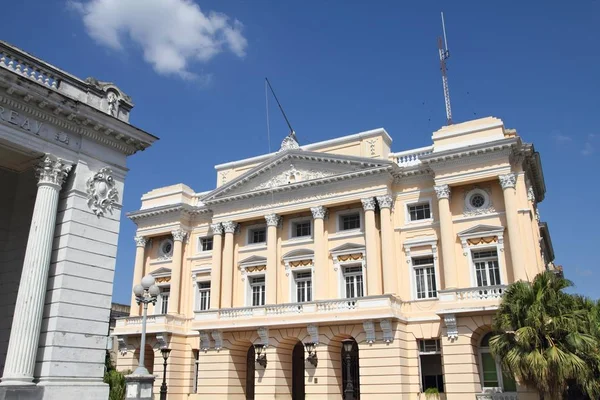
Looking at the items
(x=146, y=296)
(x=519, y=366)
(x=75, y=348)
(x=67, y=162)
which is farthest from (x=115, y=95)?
(x=519, y=366)

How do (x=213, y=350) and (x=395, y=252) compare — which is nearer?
(x=395, y=252)

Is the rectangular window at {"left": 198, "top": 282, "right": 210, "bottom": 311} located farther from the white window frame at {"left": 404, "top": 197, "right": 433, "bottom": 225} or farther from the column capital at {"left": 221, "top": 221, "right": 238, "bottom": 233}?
→ the white window frame at {"left": 404, "top": 197, "right": 433, "bottom": 225}

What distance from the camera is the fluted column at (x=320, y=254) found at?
3044cm

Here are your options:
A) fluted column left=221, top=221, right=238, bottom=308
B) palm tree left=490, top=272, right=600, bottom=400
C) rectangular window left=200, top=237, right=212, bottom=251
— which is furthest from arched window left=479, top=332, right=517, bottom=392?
rectangular window left=200, top=237, right=212, bottom=251

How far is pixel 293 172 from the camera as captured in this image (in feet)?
109

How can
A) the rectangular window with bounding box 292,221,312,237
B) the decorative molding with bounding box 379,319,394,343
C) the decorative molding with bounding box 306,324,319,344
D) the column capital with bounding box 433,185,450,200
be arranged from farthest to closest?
the rectangular window with bounding box 292,221,312,237, the decorative molding with bounding box 306,324,319,344, the column capital with bounding box 433,185,450,200, the decorative molding with bounding box 379,319,394,343

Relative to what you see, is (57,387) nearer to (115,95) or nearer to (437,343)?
(115,95)

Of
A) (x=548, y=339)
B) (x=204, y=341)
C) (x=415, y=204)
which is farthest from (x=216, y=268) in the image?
(x=548, y=339)

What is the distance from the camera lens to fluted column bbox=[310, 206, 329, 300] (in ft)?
99.9

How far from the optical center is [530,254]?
2638cm

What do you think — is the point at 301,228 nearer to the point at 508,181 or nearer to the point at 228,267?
the point at 228,267

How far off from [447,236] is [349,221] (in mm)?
6098

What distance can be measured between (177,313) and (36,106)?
23.0 m

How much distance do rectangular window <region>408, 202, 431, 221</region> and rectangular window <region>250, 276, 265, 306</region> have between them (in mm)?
9427
